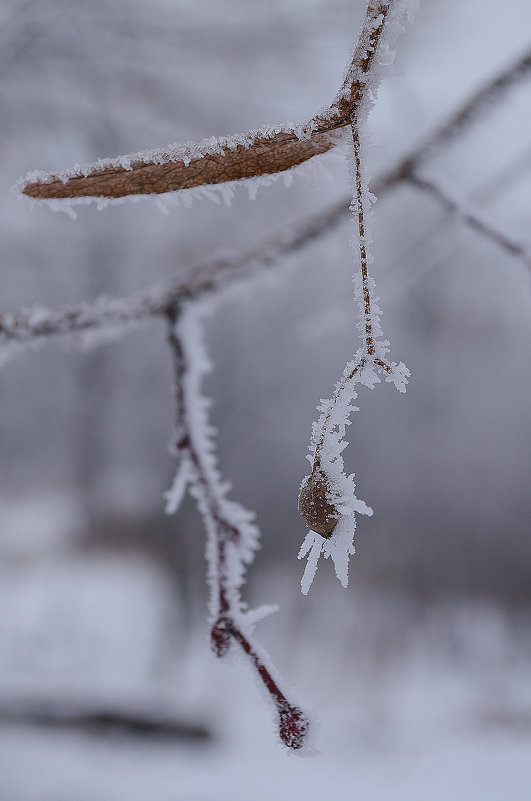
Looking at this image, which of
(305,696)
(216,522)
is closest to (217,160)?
(216,522)

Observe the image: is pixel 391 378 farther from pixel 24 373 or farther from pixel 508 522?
pixel 24 373

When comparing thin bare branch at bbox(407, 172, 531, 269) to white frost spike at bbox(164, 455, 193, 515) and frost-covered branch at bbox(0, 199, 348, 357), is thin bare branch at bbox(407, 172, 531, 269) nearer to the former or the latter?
frost-covered branch at bbox(0, 199, 348, 357)

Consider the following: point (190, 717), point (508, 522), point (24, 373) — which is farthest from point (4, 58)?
point (24, 373)

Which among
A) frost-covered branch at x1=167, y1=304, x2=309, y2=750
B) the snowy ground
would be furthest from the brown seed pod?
the snowy ground

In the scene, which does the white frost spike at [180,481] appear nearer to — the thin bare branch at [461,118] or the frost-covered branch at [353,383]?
the frost-covered branch at [353,383]

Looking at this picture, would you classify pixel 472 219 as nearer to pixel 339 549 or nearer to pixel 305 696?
pixel 339 549
